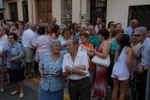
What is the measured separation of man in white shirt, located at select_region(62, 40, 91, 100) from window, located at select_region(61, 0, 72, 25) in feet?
30.9

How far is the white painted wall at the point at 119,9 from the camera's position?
10147mm

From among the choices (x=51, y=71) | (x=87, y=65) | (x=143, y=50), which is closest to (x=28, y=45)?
(x=51, y=71)

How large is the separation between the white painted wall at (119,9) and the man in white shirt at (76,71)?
18.9 feet

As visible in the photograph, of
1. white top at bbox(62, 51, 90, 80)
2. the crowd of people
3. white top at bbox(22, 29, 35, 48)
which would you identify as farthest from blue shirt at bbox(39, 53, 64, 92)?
white top at bbox(22, 29, 35, 48)

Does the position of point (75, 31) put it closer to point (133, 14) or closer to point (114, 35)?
point (114, 35)

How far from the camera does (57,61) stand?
4.77 metres

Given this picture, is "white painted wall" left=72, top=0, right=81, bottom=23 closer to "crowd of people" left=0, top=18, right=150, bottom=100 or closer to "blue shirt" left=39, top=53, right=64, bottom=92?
"crowd of people" left=0, top=18, right=150, bottom=100

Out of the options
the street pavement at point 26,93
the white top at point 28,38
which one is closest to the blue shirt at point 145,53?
the street pavement at point 26,93

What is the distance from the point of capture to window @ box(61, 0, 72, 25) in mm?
13988

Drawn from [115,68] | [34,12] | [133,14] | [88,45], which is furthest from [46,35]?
[34,12]

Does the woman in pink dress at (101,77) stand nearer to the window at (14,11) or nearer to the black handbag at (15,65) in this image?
the black handbag at (15,65)

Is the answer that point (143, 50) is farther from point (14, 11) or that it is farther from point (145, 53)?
point (14, 11)

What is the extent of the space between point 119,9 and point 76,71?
667 centimetres

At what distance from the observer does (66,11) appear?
14359 mm
